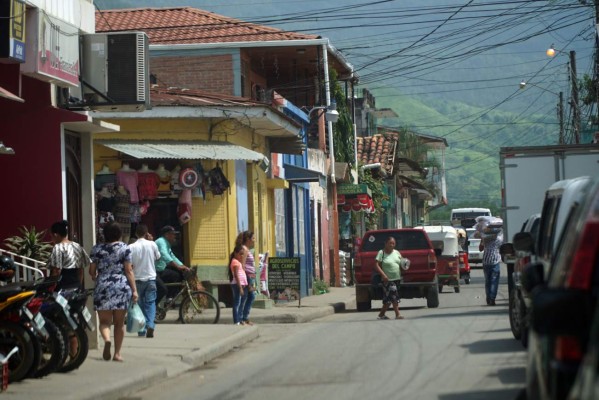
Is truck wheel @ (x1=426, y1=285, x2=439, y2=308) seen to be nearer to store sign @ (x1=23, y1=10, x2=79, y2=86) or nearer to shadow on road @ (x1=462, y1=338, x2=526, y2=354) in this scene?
shadow on road @ (x1=462, y1=338, x2=526, y2=354)


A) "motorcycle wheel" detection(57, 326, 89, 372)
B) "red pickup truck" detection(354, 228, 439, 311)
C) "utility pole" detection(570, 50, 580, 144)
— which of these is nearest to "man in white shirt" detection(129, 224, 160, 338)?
"motorcycle wheel" detection(57, 326, 89, 372)

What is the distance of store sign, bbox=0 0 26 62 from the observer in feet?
47.6

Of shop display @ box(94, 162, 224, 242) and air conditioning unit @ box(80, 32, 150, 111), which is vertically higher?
air conditioning unit @ box(80, 32, 150, 111)

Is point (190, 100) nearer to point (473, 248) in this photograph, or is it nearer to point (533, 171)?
point (533, 171)

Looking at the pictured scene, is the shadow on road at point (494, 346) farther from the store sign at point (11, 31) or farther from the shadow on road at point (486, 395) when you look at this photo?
the store sign at point (11, 31)

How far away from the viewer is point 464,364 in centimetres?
1490

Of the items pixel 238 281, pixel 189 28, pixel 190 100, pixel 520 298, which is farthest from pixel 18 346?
pixel 189 28

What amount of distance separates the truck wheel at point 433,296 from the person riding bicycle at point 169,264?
6776 millimetres

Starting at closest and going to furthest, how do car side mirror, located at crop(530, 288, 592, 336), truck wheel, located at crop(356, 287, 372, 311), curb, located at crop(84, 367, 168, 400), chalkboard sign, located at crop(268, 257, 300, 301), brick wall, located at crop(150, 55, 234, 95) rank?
car side mirror, located at crop(530, 288, 592, 336) < curb, located at crop(84, 367, 168, 400) < chalkboard sign, located at crop(268, 257, 300, 301) < truck wheel, located at crop(356, 287, 372, 311) < brick wall, located at crop(150, 55, 234, 95)

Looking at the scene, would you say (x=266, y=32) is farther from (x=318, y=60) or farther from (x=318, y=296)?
(x=318, y=296)

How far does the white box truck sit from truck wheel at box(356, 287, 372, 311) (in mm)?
4911

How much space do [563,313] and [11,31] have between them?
10310 millimetres

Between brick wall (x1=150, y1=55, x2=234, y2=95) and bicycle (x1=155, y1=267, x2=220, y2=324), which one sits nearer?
bicycle (x1=155, y1=267, x2=220, y2=324)

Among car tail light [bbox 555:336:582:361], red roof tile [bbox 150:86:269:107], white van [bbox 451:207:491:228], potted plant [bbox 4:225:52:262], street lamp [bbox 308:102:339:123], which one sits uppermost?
street lamp [bbox 308:102:339:123]
